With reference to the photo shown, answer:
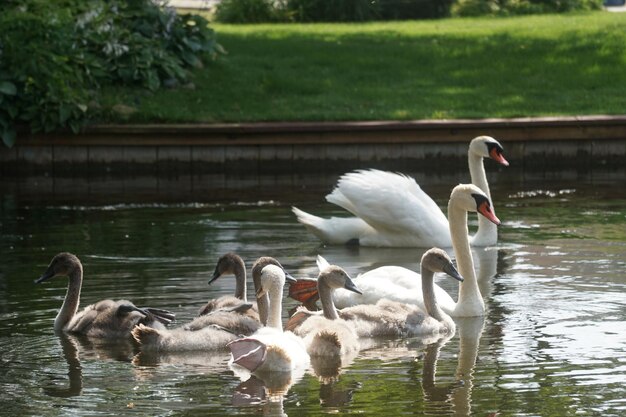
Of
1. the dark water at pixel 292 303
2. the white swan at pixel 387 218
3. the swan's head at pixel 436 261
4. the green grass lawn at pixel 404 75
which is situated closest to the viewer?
the dark water at pixel 292 303

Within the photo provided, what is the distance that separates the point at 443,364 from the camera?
9383 mm

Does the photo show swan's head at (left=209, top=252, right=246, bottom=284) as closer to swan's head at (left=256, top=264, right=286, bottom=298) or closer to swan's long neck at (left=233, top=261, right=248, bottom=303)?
swan's long neck at (left=233, top=261, right=248, bottom=303)

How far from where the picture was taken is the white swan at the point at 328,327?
377 inches

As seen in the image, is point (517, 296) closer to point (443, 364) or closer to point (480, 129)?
point (443, 364)

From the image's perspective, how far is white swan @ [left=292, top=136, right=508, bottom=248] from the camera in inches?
568

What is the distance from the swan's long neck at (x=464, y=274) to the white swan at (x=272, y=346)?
5.56ft

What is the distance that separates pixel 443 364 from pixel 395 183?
5.37m

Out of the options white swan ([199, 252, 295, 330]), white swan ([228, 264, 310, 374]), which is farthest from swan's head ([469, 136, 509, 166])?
white swan ([228, 264, 310, 374])

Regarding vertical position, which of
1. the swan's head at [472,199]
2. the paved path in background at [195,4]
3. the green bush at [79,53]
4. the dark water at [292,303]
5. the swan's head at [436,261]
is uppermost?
the paved path in background at [195,4]

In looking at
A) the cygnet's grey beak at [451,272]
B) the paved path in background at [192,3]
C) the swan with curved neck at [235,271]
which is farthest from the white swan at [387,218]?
the paved path in background at [192,3]

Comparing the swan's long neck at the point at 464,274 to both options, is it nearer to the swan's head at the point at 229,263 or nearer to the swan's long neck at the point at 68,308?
the swan's head at the point at 229,263

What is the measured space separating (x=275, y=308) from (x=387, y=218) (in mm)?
5045

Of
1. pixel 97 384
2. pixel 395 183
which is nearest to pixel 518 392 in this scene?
pixel 97 384

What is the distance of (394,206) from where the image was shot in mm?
14492
